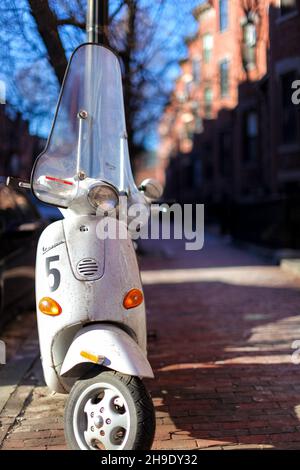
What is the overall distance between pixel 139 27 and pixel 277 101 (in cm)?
693

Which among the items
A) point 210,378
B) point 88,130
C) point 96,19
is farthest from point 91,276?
point 96,19

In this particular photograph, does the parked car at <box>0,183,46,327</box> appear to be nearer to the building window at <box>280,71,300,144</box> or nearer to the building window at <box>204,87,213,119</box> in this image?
the building window at <box>280,71,300,144</box>

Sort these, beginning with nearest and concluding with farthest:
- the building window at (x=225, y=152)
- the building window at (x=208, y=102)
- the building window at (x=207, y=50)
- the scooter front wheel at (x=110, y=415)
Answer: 1. the scooter front wheel at (x=110, y=415)
2. the building window at (x=207, y=50)
3. the building window at (x=208, y=102)
4. the building window at (x=225, y=152)

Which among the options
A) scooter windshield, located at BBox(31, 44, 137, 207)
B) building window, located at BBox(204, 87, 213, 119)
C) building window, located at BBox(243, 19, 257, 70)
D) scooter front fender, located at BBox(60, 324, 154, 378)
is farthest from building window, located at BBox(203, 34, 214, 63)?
scooter front fender, located at BBox(60, 324, 154, 378)

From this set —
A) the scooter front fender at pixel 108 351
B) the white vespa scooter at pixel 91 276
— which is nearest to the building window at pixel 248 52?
the white vespa scooter at pixel 91 276

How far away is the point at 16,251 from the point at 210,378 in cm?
301

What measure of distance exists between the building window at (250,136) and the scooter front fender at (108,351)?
50.2 feet

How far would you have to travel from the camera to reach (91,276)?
125 inches

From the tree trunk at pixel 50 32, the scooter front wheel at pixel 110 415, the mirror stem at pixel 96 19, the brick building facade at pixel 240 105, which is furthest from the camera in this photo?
the brick building facade at pixel 240 105

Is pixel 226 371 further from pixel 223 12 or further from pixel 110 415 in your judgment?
pixel 223 12

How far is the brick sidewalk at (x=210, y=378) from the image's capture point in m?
3.41

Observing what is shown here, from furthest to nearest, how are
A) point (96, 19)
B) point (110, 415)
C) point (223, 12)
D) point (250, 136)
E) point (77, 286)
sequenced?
point (250, 136) < point (223, 12) < point (96, 19) < point (77, 286) < point (110, 415)

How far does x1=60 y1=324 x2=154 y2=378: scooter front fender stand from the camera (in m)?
2.79

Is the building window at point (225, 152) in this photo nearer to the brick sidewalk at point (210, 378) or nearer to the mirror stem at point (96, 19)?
the brick sidewalk at point (210, 378)
